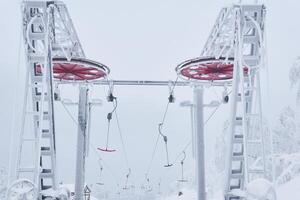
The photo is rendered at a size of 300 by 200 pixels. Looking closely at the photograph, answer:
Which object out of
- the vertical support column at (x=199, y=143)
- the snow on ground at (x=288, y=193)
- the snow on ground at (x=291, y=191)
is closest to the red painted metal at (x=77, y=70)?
the vertical support column at (x=199, y=143)

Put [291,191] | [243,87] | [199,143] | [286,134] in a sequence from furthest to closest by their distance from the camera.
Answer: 1. [286,134]
2. [291,191]
3. [199,143]
4. [243,87]

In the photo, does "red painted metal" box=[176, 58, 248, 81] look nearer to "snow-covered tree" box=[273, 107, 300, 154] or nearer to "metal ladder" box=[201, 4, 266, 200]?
"metal ladder" box=[201, 4, 266, 200]

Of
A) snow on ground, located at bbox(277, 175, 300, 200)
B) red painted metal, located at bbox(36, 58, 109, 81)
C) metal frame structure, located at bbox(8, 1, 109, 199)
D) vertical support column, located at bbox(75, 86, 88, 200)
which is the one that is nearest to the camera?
metal frame structure, located at bbox(8, 1, 109, 199)

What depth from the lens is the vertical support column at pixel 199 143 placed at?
12125mm

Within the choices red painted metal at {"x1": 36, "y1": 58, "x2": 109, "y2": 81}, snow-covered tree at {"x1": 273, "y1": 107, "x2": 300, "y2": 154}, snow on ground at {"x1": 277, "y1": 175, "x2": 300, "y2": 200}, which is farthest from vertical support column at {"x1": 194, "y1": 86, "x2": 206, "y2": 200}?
snow-covered tree at {"x1": 273, "y1": 107, "x2": 300, "y2": 154}

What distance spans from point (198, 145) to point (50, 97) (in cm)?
615

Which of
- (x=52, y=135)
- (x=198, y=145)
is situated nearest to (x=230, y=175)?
(x=52, y=135)

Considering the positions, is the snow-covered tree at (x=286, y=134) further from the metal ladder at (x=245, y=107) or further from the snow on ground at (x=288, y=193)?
the metal ladder at (x=245, y=107)

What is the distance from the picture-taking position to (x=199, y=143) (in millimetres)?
12180

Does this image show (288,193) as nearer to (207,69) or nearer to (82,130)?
(207,69)

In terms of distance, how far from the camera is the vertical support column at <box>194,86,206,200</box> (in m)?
12.1

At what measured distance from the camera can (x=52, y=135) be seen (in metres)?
7.25

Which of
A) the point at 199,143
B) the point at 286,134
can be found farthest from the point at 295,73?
the point at 199,143

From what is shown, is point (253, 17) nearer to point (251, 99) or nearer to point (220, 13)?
point (220, 13)
